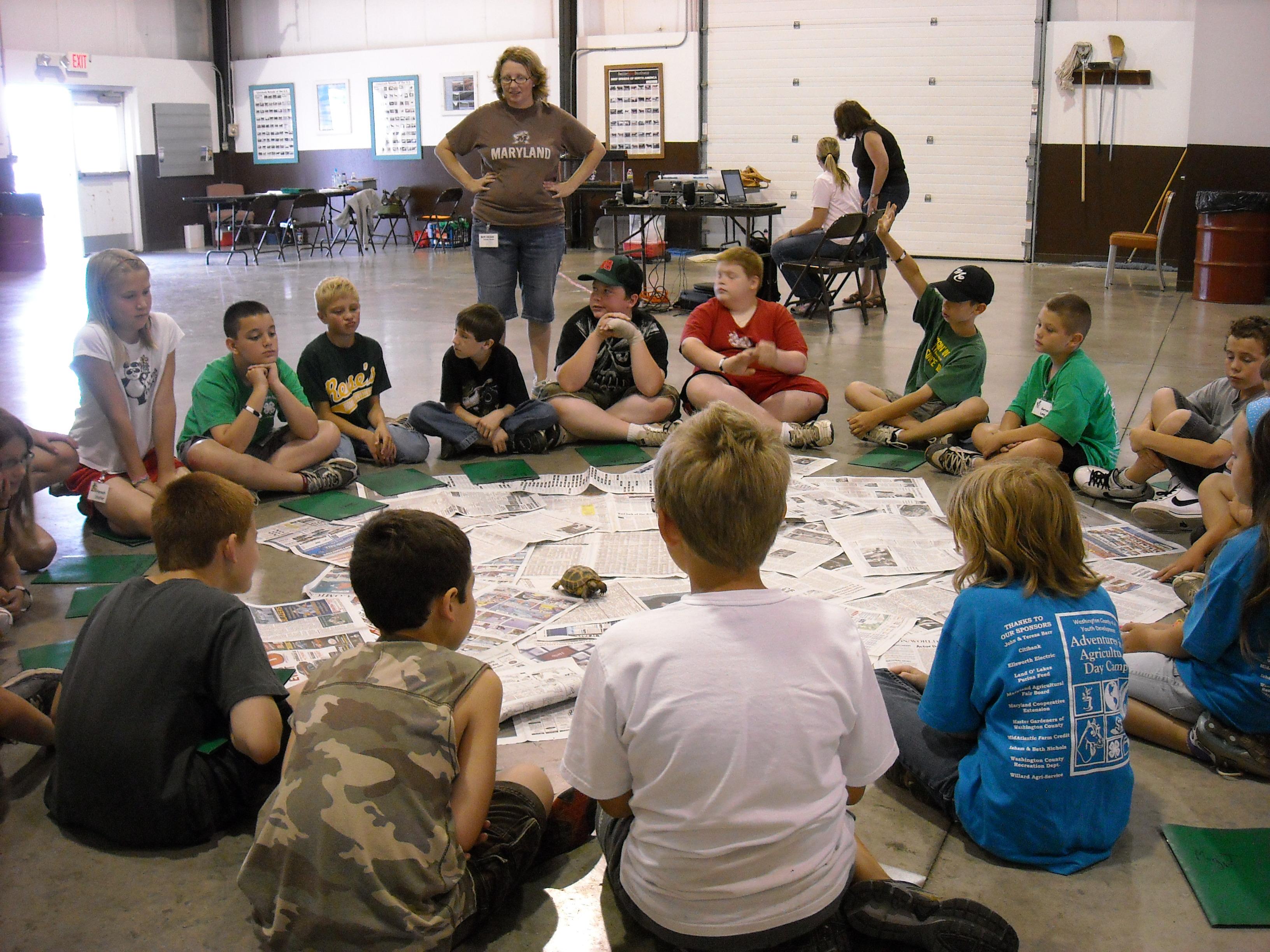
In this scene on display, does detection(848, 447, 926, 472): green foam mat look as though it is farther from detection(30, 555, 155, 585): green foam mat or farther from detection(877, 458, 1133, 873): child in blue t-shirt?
detection(30, 555, 155, 585): green foam mat

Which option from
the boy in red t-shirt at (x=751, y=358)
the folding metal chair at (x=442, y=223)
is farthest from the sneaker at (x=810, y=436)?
the folding metal chair at (x=442, y=223)

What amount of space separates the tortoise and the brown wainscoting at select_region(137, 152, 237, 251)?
14742mm

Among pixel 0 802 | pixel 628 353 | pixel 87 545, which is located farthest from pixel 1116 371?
pixel 0 802

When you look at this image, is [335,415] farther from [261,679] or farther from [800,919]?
[800,919]

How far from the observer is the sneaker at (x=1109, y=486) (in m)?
4.13

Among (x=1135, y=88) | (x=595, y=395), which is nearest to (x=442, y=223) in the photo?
(x=1135, y=88)

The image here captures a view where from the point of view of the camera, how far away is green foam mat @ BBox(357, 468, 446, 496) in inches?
171

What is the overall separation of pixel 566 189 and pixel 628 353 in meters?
1.32

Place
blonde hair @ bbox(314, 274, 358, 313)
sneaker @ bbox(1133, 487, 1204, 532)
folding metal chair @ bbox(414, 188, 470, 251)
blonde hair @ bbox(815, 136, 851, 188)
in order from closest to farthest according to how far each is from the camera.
Result: 1. sneaker @ bbox(1133, 487, 1204, 532)
2. blonde hair @ bbox(314, 274, 358, 313)
3. blonde hair @ bbox(815, 136, 851, 188)
4. folding metal chair @ bbox(414, 188, 470, 251)

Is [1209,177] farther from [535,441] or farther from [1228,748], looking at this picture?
[1228,748]

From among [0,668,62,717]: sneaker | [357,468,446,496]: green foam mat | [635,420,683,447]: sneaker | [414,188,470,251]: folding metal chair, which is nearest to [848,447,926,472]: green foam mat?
[635,420,683,447]: sneaker

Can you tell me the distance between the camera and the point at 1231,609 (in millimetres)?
2188

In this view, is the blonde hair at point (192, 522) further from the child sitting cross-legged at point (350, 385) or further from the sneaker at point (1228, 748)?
the child sitting cross-legged at point (350, 385)

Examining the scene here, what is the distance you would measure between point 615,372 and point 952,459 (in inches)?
59.8
